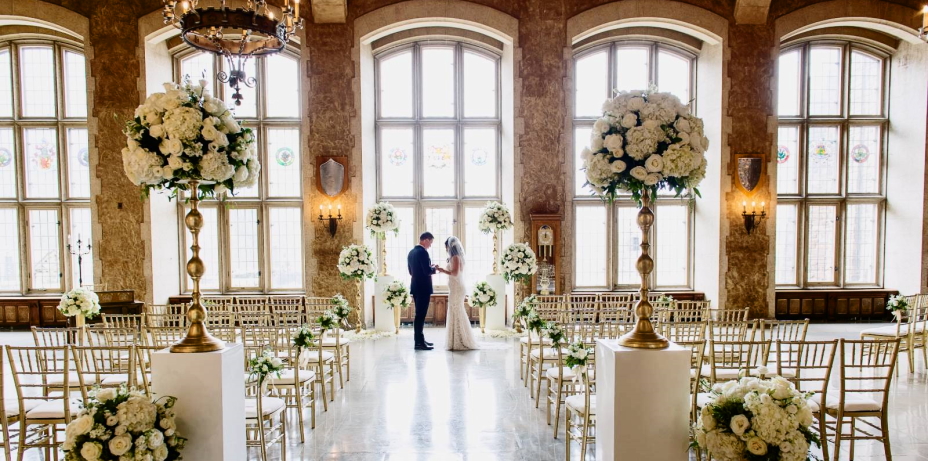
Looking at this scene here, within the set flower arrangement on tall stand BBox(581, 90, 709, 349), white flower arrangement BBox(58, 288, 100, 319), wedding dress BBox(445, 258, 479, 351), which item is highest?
flower arrangement on tall stand BBox(581, 90, 709, 349)

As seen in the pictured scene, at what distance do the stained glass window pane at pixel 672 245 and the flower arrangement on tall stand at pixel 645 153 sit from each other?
728cm

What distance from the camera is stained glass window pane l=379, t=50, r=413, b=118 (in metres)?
Result: 9.74

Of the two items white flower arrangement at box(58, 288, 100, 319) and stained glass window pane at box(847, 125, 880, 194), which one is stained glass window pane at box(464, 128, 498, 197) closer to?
white flower arrangement at box(58, 288, 100, 319)

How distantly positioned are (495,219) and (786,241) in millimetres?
5524

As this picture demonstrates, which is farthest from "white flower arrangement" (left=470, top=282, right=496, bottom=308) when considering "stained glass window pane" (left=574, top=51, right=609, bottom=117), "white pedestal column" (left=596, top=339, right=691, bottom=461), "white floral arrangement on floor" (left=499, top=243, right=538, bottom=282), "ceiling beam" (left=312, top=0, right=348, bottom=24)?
"white pedestal column" (left=596, top=339, right=691, bottom=461)

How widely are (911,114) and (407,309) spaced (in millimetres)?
9382

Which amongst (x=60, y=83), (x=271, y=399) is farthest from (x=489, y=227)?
(x=60, y=83)

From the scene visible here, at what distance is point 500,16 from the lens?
8766 mm

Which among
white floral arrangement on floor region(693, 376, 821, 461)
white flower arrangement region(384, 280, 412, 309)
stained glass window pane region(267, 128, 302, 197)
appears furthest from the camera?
stained glass window pane region(267, 128, 302, 197)

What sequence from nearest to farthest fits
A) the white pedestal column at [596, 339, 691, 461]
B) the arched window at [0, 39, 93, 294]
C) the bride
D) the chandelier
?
the white pedestal column at [596, 339, 691, 461] < the chandelier < the bride < the arched window at [0, 39, 93, 294]

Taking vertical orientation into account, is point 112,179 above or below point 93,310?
above

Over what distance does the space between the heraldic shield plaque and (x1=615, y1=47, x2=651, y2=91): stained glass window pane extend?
517 centimetres

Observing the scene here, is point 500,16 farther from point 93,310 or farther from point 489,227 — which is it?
point 93,310

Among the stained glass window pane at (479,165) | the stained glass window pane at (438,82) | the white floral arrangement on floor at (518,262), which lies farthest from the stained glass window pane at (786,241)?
the stained glass window pane at (438,82)
